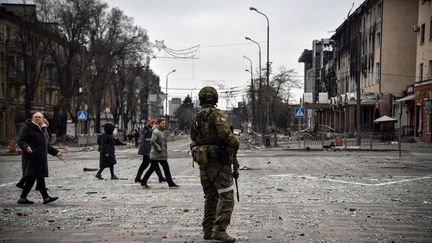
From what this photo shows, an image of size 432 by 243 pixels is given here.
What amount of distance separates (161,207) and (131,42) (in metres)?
46.7

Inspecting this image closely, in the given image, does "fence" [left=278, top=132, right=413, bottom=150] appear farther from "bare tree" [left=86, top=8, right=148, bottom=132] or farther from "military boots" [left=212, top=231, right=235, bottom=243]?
"military boots" [left=212, top=231, right=235, bottom=243]

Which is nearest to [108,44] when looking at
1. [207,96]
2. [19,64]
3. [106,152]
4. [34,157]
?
[19,64]

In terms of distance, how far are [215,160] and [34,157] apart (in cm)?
471

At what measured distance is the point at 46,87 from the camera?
66500 mm

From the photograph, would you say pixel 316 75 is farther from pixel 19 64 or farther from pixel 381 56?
pixel 19 64

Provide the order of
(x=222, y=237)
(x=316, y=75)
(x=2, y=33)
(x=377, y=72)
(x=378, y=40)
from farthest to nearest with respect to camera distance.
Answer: (x=316, y=75)
(x=2, y=33)
(x=377, y=72)
(x=378, y=40)
(x=222, y=237)

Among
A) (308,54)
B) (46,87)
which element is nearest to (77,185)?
(46,87)

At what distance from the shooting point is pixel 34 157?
9688 millimetres

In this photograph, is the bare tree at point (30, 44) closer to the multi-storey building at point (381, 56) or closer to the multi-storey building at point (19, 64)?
the multi-storey building at point (19, 64)

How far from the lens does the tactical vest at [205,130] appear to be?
20.8 ft

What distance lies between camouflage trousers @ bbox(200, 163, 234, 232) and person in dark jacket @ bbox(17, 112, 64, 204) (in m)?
4.35

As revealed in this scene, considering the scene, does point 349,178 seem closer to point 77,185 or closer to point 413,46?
point 77,185

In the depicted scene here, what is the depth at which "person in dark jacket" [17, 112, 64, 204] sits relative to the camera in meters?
9.62

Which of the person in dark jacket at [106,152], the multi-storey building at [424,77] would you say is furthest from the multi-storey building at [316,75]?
the person in dark jacket at [106,152]
